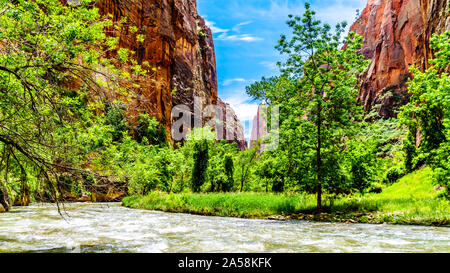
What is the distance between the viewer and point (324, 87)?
1603 cm

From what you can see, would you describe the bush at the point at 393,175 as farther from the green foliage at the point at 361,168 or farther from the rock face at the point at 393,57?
the rock face at the point at 393,57

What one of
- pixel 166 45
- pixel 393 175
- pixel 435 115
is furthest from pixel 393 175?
pixel 166 45

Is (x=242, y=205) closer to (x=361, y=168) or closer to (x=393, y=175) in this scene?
(x=361, y=168)

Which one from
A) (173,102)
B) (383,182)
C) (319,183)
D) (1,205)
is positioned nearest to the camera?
(319,183)

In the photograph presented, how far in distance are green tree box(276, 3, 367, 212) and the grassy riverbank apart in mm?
1358

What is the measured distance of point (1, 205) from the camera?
17.5m

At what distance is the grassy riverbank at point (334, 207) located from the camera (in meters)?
13.5

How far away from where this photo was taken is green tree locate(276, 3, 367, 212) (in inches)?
605

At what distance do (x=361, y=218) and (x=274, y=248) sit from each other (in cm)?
865

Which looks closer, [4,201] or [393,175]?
[4,201]

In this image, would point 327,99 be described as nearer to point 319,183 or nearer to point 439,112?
point 319,183

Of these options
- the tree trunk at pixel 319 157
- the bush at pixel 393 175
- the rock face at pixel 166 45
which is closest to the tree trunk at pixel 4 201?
the tree trunk at pixel 319 157

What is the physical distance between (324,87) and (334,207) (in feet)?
22.7
